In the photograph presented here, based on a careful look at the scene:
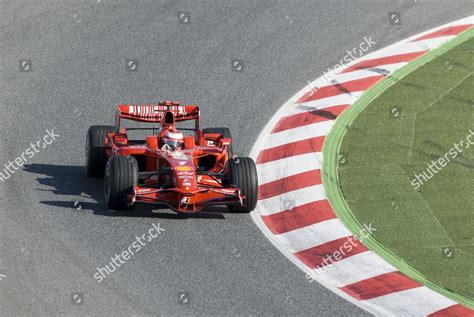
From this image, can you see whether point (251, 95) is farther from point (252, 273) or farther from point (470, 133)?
point (252, 273)

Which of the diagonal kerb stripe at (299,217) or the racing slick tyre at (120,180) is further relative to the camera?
the diagonal kerb stripe at (299,217)

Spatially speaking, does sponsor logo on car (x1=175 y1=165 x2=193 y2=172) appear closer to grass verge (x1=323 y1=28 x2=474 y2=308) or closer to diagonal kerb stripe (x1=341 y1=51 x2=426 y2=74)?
grass verge (x1=323 y1=28 x2=474 y2=308)

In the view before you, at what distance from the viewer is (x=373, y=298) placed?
16.0 metres

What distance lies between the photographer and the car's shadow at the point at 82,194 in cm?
1827

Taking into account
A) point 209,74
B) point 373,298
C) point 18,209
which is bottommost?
point 373,298

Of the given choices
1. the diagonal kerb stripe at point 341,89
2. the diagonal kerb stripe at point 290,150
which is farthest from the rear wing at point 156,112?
the diagonal kerb stripe at point 341,89

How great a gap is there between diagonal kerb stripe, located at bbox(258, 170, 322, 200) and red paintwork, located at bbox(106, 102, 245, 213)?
3.06 ft

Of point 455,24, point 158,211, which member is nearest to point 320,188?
point 158,211

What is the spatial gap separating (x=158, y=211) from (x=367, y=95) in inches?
244

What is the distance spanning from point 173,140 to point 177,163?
0.81m

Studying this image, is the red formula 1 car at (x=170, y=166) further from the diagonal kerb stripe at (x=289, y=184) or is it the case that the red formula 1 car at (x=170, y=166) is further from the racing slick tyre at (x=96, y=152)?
the diagonal kerb stripe at (x=289, y=184)

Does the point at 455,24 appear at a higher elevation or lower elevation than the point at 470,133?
higher

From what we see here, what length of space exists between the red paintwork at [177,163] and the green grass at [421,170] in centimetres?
220

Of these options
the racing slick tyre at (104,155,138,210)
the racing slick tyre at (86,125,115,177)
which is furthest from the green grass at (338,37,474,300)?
the racing slick tyre at (86,125,115,177)
